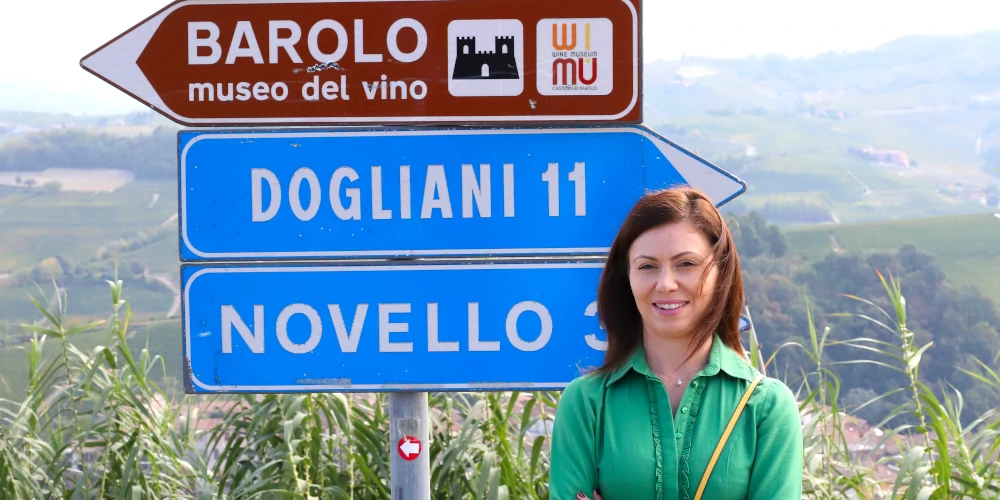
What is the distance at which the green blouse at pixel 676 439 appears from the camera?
4.67 feet

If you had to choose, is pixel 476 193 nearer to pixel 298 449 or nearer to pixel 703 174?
pixel 703 174

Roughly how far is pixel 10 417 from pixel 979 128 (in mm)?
27918

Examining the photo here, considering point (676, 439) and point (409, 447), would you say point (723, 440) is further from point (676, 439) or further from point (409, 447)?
point (409, 447)

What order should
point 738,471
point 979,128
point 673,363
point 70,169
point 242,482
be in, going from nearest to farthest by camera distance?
1. point 738,471
2. point 673,363
3. point 242,482
4. point 70,169
5. point 979,128

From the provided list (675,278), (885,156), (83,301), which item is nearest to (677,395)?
(675,278)

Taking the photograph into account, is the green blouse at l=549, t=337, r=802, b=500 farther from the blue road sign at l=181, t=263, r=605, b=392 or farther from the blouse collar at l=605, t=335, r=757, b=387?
the blue road sign at l=181, t=263, r=605, b=392

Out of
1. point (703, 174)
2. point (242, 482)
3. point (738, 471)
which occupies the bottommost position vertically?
point (242, 482)

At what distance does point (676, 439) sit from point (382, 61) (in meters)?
1.24

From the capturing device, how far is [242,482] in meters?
2.81

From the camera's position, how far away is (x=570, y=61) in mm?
2242

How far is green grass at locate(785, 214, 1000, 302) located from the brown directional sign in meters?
5.75

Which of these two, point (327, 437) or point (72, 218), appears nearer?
point (327, 437)

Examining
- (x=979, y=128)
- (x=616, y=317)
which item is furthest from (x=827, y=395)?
(x=979, y=128)

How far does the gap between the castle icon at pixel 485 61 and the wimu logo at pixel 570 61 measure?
100mm
